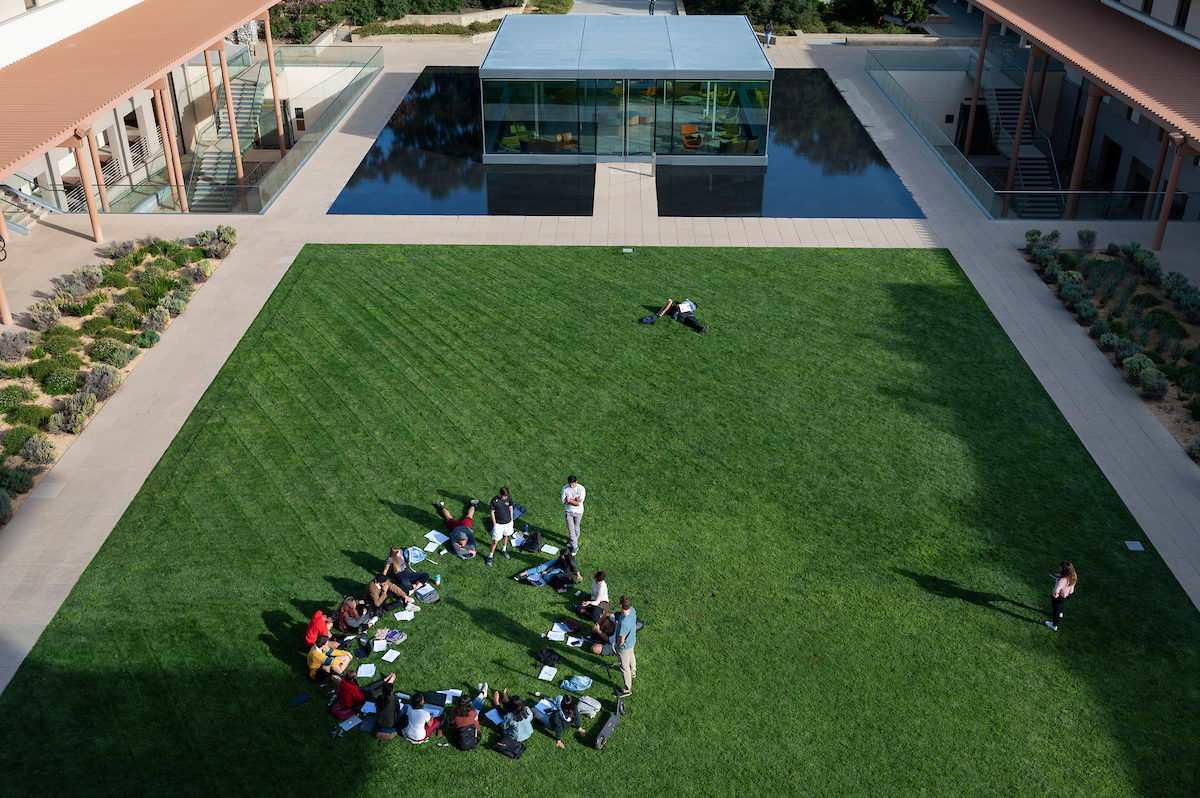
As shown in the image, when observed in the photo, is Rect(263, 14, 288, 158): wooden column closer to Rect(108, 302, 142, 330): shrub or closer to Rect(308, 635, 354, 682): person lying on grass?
Rect(108, 302, 142, 330): shrub

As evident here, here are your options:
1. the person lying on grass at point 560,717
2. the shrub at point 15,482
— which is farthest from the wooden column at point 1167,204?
the shrub at point 15,482

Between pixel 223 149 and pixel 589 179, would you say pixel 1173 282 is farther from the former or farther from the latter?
pixel 223 149

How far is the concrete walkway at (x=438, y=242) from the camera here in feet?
60.8

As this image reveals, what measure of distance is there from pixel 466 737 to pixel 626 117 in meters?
26.6

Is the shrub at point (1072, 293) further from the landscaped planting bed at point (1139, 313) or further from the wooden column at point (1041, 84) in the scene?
the wooden column at point (1041, 84)

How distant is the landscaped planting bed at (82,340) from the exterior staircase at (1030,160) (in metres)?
24.9

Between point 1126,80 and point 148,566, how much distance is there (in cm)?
3045

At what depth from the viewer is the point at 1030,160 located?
123 feet

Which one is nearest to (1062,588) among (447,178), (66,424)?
(66,424)

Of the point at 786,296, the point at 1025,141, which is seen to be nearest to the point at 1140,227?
the point at 1025,141

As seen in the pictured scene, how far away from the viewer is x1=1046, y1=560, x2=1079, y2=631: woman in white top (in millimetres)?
16062

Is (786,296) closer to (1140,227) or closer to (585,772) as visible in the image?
(1140,227)

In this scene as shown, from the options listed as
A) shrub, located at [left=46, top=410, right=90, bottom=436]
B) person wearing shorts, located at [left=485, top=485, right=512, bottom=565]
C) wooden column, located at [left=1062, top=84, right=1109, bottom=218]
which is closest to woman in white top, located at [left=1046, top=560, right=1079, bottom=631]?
person wearing shorts, located at [left=485, top=485, right=512, bottom=565]

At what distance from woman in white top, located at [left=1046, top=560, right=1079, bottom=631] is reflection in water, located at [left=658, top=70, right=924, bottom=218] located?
59.3 ft
